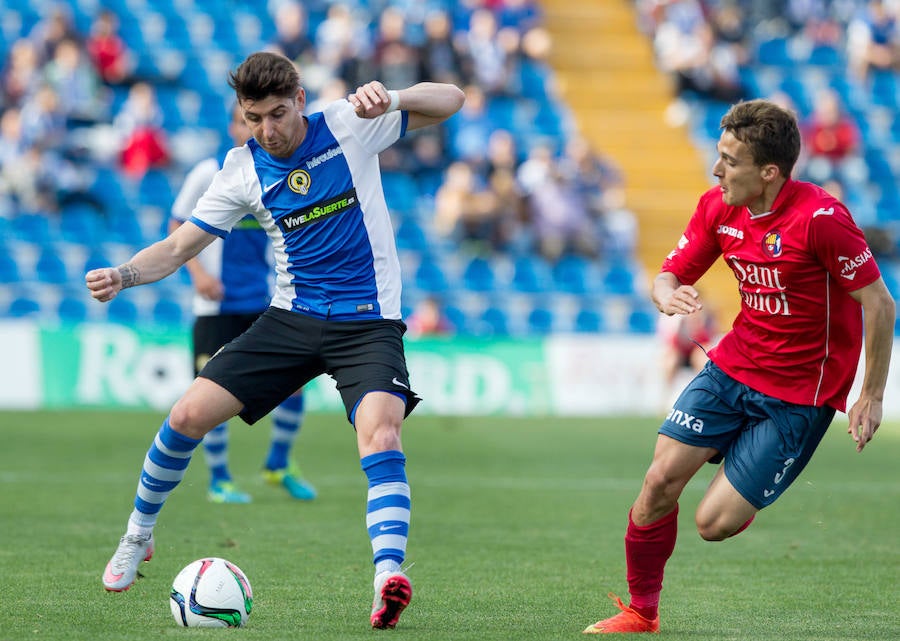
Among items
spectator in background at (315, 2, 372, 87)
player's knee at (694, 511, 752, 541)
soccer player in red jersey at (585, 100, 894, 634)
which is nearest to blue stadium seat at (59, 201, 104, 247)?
spectator in background at (315, 2, 372, 87)

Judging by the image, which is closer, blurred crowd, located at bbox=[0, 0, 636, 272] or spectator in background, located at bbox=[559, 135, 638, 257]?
blurred crowd, located at bbox=[0, 0, 636, 272]

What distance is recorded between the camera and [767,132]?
18.2ft

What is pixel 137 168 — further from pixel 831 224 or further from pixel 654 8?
pixel 831 224

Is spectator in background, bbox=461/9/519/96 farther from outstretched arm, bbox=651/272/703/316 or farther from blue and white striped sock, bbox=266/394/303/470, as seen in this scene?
outstretched arm, bbox=651/272/703/316

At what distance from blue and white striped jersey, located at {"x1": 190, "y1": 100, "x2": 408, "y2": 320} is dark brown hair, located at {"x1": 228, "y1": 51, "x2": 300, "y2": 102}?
337mm

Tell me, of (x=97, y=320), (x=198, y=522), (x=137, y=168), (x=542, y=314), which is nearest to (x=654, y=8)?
(x=542, y=314)

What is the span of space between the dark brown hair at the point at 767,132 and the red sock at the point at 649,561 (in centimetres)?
151

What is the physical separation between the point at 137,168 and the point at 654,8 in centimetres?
1094

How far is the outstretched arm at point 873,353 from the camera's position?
542 cm

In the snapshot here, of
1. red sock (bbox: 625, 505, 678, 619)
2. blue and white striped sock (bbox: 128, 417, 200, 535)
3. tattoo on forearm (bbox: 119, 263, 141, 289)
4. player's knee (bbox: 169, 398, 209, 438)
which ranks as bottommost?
red sock (bbox: 625, 505, 678, 619)

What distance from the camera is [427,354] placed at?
17.9 meters

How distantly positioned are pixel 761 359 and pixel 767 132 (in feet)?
3.13

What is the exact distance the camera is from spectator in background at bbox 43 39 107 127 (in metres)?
19.8

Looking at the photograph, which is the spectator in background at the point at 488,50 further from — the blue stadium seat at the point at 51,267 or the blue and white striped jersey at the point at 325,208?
the blue and white striped jersey at the point at 325,208
